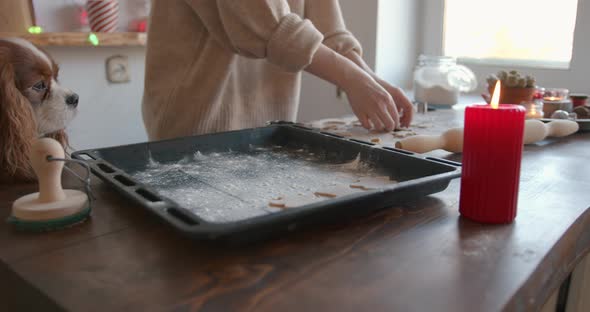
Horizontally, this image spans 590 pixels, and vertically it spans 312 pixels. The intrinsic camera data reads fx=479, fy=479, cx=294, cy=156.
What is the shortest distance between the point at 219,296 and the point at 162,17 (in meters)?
0.76

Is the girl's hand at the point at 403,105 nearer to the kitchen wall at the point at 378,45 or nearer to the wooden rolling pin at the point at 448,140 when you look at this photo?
the wooden rolling pin at the point at 448,140

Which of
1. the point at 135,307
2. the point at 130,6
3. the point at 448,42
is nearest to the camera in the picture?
the point at 135,307

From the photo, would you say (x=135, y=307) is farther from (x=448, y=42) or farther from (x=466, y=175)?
(x=448, y=42)

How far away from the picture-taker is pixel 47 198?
49 centimetres

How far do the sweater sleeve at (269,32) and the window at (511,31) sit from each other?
134cm

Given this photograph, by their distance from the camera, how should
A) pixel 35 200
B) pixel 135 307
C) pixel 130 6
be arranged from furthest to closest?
pixel 130 6 → pixel 35 200 → pixel 135 307

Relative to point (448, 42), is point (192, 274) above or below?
below

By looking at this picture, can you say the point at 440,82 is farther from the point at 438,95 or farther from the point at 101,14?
the point at 101,14

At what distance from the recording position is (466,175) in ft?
1.70

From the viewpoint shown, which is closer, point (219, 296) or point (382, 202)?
point (219, 296)

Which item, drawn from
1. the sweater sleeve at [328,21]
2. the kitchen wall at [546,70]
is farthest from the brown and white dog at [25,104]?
the kitchen wall at [546,70]

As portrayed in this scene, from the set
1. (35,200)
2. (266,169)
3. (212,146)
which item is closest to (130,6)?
(212,146)

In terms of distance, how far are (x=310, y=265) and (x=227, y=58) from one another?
0.68 metres

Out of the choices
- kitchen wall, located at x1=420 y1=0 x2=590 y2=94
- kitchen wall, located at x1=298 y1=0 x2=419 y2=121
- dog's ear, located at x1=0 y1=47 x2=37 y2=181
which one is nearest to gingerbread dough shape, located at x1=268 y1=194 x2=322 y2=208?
dog's ear, located at x1=0 y1=47 x2=37 y2=181
